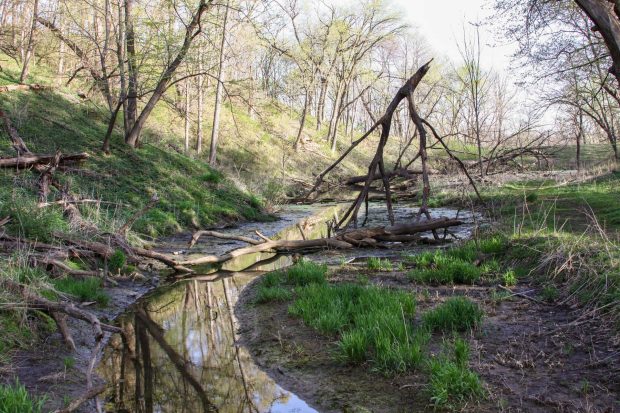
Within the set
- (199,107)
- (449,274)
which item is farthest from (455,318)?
(199,107)

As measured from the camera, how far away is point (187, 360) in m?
4.63

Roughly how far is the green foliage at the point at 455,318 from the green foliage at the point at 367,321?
215 mm

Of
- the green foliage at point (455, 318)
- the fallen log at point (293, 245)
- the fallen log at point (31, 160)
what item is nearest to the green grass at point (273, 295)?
the green foliage at point (455, 318)

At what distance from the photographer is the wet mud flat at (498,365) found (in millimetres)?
3391

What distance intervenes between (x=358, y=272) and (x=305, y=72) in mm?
32624

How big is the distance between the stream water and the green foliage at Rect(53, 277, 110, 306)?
1.30 feet

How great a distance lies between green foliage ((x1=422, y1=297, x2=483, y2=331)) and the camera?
15.3 feet

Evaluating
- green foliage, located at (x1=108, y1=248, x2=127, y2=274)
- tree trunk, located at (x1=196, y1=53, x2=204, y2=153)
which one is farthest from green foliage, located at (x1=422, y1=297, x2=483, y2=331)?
tree trunk, located at (x1=196, y1=53, x2=204, y2=153)

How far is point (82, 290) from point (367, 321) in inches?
142

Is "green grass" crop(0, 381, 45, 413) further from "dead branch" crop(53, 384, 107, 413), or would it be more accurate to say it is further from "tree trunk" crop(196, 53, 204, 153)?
"tree trunk" crop(196, 53, 204, 153)

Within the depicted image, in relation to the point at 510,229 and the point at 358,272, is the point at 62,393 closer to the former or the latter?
the point at 358,272

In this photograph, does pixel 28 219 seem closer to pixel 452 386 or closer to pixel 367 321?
pixel 367 321

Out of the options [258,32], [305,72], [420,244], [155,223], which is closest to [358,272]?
[420,244]

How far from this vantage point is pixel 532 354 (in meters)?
4.07
